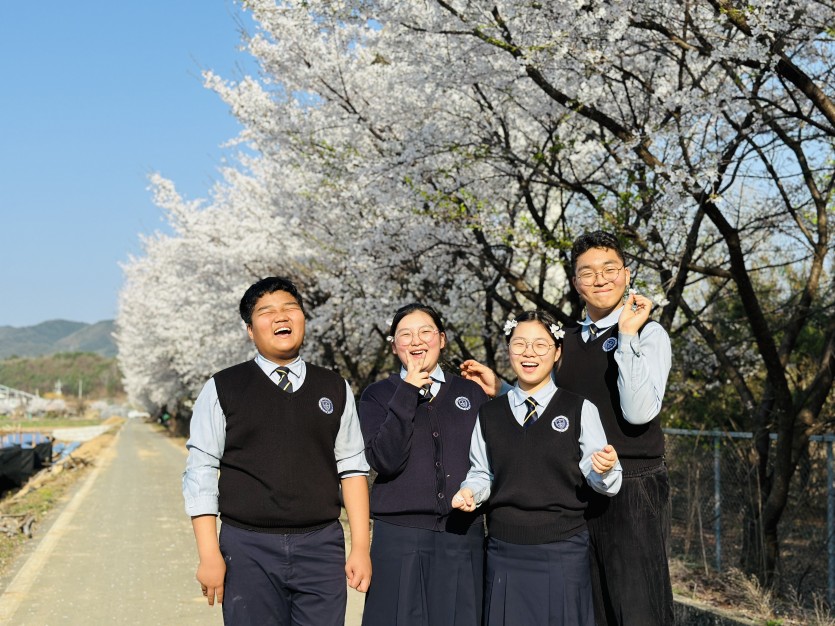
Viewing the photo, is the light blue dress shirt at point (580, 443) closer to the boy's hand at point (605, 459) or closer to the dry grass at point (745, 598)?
the boy's hand at point (605, 459)

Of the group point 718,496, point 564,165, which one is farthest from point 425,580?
point 564,165

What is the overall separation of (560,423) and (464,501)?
1.61 feet

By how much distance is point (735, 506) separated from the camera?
9547 mm

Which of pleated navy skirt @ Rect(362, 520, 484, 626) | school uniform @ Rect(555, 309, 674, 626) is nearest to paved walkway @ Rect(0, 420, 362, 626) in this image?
pleated navy skirt @ Rect(362, 520, 484, 626)

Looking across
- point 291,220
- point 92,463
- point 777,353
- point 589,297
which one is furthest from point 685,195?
point 92,463

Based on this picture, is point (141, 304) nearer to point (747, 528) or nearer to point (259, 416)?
point (747, 528)

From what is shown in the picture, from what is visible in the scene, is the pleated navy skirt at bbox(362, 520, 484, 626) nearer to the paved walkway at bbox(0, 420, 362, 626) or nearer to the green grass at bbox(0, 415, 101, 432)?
the paved walkway at bbox(0, 420, 362, 626)

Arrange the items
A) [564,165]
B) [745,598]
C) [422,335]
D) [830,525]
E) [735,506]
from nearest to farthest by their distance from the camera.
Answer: [422,335], [830,525], [745,598], [735,506], [564,165]

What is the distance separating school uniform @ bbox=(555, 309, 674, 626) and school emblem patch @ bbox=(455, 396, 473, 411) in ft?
2.00

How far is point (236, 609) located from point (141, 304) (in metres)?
46.7

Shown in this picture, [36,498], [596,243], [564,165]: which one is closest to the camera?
[596,243]

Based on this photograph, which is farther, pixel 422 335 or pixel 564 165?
pixel 564 165

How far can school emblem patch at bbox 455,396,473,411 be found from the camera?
4.33m

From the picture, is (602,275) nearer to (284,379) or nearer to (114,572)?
(284,379)
